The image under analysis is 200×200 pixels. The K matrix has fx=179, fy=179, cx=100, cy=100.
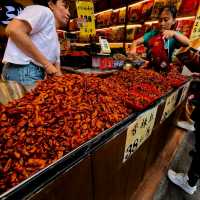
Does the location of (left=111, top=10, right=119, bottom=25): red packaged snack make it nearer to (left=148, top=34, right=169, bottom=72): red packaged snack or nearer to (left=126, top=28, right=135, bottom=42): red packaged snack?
(left=126, top=28, right=135, bottom=42): red packaged snack

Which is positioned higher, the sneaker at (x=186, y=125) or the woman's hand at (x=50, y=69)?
the woman's hand at (x=50, y=69)

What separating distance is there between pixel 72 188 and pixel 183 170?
6.81 feet

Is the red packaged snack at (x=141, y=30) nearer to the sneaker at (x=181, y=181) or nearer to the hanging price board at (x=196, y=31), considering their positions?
the hanging price board at (x=196, y=31)

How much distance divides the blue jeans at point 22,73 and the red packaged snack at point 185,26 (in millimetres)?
3525

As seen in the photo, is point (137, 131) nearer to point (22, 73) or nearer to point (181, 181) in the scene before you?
point (22, 73)

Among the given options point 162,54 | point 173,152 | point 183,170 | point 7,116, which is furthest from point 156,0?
point 7,116

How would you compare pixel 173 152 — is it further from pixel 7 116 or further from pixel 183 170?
pixel 7 116

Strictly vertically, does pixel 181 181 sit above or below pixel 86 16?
below

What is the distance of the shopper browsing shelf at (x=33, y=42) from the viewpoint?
1326 mm

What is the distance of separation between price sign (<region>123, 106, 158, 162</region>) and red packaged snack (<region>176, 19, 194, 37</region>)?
3155 millimetres

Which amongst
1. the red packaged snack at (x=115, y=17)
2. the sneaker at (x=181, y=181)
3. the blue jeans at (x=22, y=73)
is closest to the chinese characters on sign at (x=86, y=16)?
the blue jeans at (x=22, y=73)

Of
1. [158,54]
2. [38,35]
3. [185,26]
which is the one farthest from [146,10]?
[38,35]

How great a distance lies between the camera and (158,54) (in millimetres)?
2084

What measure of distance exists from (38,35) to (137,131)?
1116 millimetres
